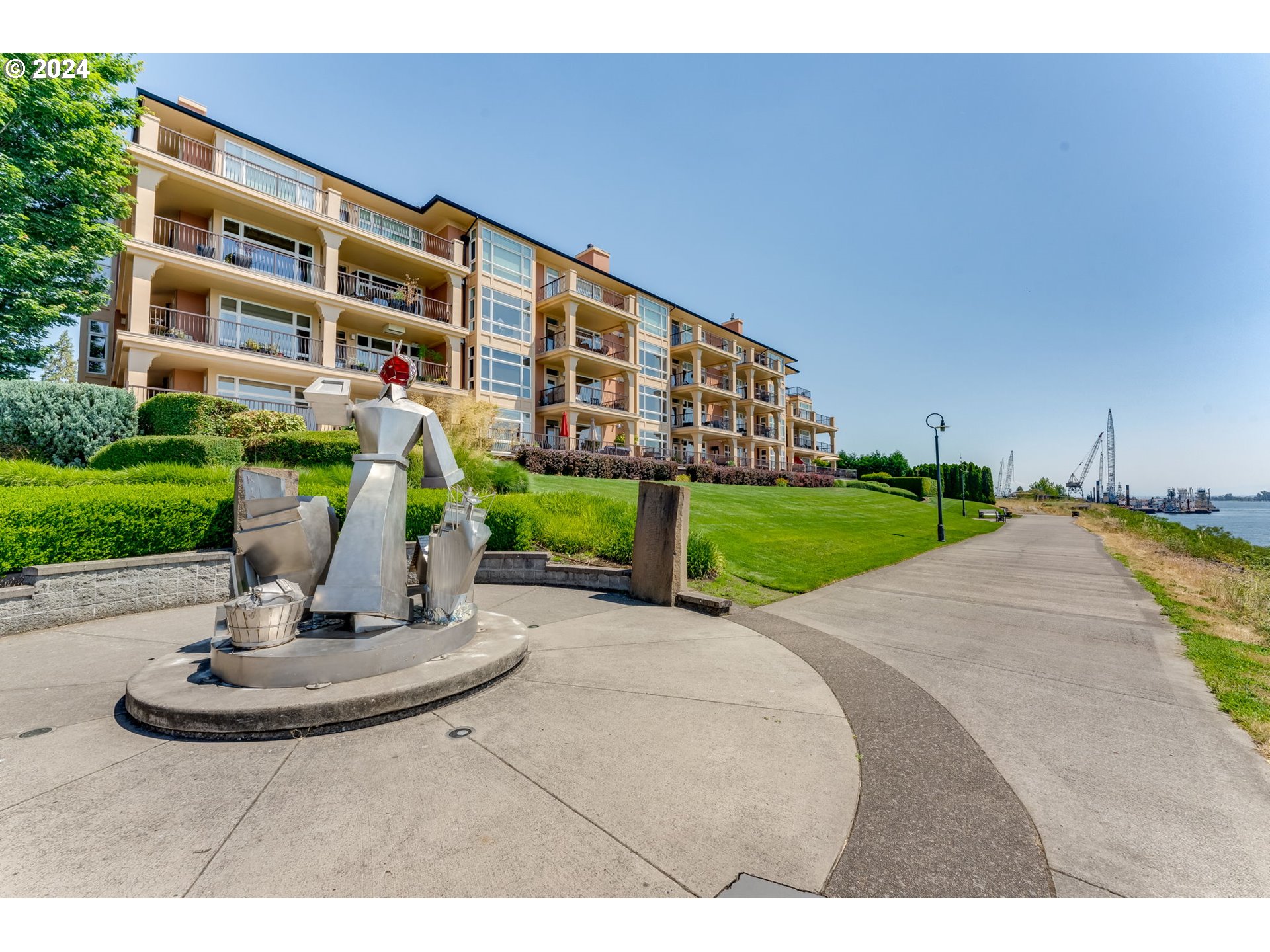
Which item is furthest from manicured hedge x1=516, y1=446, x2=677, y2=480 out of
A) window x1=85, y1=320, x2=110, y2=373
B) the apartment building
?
window x1=85, y1=320, x2=110, y2=373

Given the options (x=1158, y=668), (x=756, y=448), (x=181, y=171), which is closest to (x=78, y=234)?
(x=181, y=171)

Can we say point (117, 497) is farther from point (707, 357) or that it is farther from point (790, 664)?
point (707, 357)

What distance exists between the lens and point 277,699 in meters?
3.37

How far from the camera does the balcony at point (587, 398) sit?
31016 mm

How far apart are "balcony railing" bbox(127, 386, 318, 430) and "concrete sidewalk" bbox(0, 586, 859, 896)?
16888 mm

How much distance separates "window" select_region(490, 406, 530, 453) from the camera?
2330 cm

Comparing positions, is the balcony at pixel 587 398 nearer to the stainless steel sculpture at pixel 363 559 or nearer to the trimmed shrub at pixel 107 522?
the trimmed shrub at pixel 107 522

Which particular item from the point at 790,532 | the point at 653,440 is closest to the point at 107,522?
the point at 790,532

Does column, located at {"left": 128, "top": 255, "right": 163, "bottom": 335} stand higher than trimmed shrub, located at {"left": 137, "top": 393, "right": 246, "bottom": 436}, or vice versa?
column, located at {"left": 128, "top": 255, "right": 163, "bottom": 335}

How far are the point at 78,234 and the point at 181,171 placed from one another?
4.98 metres

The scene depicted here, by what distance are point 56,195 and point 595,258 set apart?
26.8m

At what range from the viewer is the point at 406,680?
12.2 ft

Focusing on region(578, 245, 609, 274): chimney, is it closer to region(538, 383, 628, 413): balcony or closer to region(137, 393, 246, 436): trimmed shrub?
region(538, 383, 628, 413): balcony

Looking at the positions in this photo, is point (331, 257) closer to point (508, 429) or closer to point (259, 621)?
point (508, 429)
